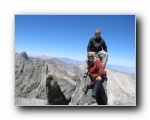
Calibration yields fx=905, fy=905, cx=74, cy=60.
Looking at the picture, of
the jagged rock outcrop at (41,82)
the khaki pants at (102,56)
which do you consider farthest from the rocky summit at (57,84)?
the khaki pants at (102,56)

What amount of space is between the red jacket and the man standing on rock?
0.06 m

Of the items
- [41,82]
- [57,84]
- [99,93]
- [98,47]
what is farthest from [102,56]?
[41,82]

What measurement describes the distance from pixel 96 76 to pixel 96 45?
0.39m

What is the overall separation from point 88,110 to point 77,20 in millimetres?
1138

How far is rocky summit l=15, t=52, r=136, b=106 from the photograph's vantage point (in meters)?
11.3

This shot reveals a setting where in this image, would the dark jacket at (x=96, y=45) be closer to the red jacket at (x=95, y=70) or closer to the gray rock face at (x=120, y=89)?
the red jacket at (x=95, y=70)

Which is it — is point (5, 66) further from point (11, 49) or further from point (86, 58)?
point (86, 58)

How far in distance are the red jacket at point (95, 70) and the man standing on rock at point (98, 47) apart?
6cm

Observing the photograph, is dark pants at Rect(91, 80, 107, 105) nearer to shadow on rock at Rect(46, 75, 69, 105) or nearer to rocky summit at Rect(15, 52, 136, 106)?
rocky summit at Rect(15, 52, 136, 106)

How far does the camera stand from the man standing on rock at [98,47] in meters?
Answer: 11.4

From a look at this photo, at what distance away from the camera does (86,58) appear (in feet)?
37.3

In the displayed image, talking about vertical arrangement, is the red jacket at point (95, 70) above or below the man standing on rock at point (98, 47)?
below

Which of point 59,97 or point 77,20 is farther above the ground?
point 77,20

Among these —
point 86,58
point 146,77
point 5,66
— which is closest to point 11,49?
point 5,66
